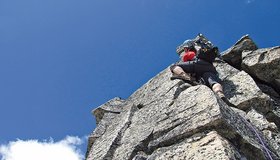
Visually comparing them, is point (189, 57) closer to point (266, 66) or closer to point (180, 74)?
point (180, 74)

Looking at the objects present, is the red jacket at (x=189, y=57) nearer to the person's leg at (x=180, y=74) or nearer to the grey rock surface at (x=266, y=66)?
the person's leg at (x=180, y=74)

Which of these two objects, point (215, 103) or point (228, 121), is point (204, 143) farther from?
point (215, 103)

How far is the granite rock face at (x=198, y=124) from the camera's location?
7.61 meters

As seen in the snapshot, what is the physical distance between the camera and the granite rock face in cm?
761

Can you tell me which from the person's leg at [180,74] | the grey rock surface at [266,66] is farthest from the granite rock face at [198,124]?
the person's leg at [180,74]

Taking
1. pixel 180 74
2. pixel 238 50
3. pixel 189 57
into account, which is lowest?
pixel 180 74

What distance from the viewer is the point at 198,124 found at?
7996 millimetres

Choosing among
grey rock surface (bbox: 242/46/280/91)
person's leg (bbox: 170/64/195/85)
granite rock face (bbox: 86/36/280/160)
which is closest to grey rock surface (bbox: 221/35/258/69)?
granite rock face (bbox: 86/36/280/160)

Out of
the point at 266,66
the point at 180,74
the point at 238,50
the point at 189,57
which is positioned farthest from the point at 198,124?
the point at 238,50

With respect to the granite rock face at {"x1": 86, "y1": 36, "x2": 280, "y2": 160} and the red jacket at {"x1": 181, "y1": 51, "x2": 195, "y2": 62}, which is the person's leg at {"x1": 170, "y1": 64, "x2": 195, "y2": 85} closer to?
the granite rock face at {"x1": 86, "y1": 36, "x2": 280, "y2": 160}

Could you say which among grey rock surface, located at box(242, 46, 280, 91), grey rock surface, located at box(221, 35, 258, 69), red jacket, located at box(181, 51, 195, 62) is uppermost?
grey rock surface, located at box(221, 35, 258, 69)

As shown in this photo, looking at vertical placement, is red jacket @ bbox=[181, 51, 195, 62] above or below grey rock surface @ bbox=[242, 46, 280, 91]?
above

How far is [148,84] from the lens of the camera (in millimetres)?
16016

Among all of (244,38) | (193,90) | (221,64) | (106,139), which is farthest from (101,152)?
(244,38)
